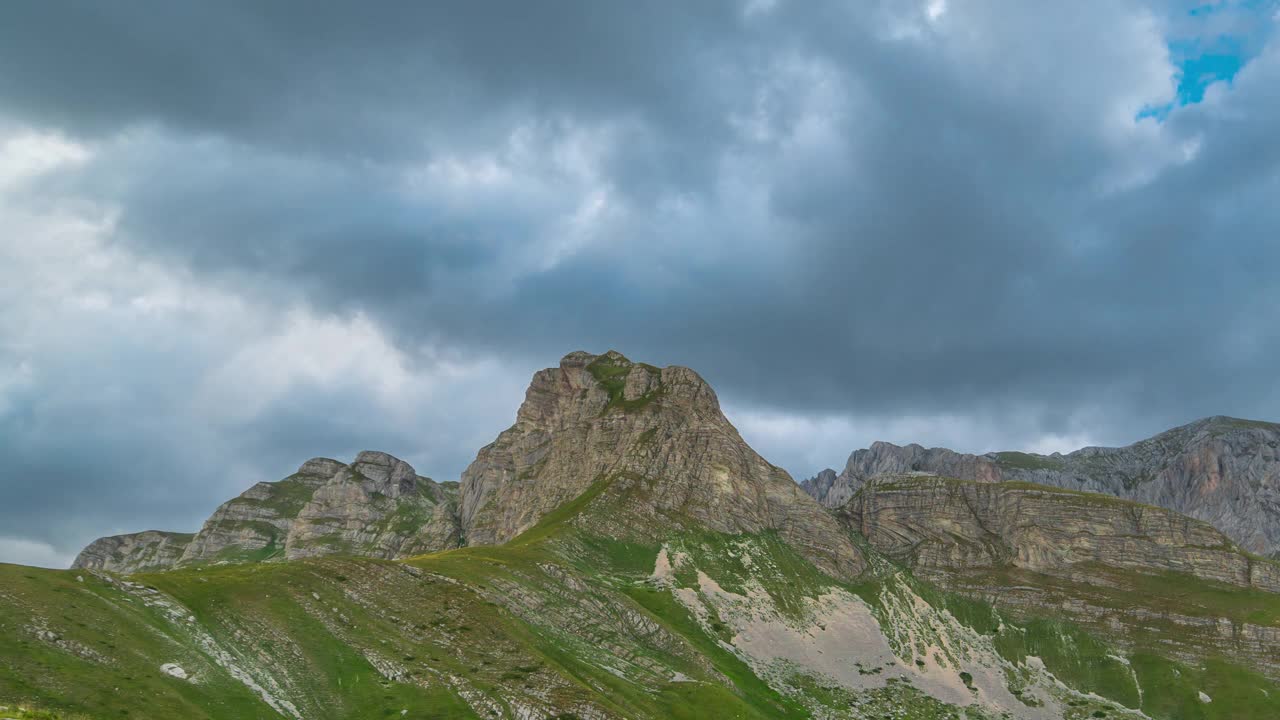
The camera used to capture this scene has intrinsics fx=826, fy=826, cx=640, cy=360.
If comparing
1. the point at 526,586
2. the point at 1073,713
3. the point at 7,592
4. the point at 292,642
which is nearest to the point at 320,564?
the point at 292,642

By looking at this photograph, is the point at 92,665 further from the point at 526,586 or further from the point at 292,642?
the point at 526,586

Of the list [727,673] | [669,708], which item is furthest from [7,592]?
[727,673]

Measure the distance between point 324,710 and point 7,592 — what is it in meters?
34.8

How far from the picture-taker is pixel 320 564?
133500 mm

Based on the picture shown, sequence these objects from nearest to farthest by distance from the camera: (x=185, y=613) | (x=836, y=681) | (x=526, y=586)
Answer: (x=185, y=613) → (x=526, y=586) → (x=836, y=681)

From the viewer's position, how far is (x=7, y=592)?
3403 inches

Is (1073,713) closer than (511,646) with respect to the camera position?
No

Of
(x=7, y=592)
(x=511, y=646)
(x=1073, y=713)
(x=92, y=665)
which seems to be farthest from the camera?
(x=1073, y=713)

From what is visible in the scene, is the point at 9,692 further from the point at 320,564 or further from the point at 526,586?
the point at 526,586

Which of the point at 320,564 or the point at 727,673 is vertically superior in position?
the point at 320,564

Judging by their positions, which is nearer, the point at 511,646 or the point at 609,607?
the point at 511,646

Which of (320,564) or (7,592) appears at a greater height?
(320,564)

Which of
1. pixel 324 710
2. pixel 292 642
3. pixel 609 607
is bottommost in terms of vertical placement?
pixel 324 710

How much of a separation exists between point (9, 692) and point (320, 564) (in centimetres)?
6498
